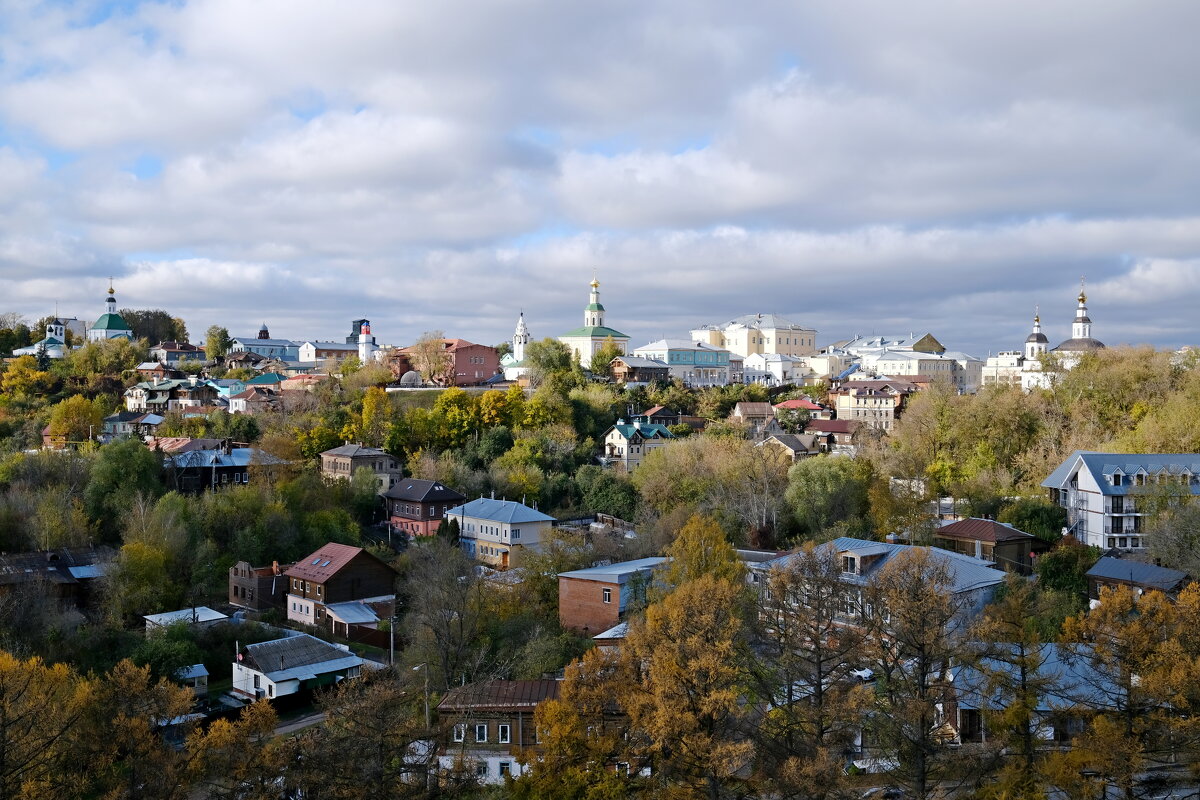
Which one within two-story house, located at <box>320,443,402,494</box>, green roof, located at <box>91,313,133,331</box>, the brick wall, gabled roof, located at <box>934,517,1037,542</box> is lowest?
the brick wall

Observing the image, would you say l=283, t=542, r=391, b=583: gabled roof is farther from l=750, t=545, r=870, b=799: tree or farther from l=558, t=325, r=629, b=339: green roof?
l=558, t=325, r=629, b=339: green roof

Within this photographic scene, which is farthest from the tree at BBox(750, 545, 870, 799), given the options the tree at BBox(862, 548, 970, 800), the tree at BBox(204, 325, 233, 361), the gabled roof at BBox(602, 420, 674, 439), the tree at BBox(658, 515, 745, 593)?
the tree at BBox(204, 325, 233, 361)

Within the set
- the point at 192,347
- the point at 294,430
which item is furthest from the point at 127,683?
the point at 192,347

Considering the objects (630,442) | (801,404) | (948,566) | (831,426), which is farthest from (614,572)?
(801,404)

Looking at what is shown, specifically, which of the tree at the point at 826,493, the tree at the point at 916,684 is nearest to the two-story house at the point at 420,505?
the tree at the point at 826,493

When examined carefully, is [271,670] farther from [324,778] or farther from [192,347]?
[192,347]

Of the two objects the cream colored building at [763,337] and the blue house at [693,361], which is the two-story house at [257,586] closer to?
the blue house at [693,361]
